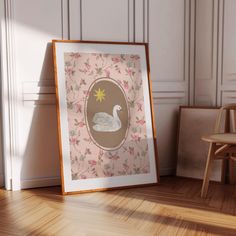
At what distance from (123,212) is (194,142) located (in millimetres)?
1339

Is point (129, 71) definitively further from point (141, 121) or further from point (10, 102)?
point (10, 102)

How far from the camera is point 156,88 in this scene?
3.82m

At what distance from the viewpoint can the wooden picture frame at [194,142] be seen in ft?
12.1

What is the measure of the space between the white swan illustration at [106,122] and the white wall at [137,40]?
15.6 inches

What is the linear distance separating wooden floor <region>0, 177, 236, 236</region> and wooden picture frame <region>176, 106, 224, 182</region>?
28 cm

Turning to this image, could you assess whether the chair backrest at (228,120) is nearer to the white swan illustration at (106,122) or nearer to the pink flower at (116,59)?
the white swan illustration at (106,122)

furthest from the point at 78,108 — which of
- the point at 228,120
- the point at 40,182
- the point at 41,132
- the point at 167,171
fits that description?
the point at 228,120

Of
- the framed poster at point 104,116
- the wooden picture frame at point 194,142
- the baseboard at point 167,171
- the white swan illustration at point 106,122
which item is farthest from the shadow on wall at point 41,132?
the wooden picture frame at point 194,142

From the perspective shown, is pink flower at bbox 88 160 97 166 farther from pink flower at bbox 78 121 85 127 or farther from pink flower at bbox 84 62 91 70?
pink flower at bbox 84 62 91 70

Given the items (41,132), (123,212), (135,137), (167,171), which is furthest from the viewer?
(167,171)

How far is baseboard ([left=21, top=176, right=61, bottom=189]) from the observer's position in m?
3.40

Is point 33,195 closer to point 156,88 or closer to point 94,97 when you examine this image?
point 94,97

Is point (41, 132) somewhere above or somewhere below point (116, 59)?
below

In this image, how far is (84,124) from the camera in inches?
133
